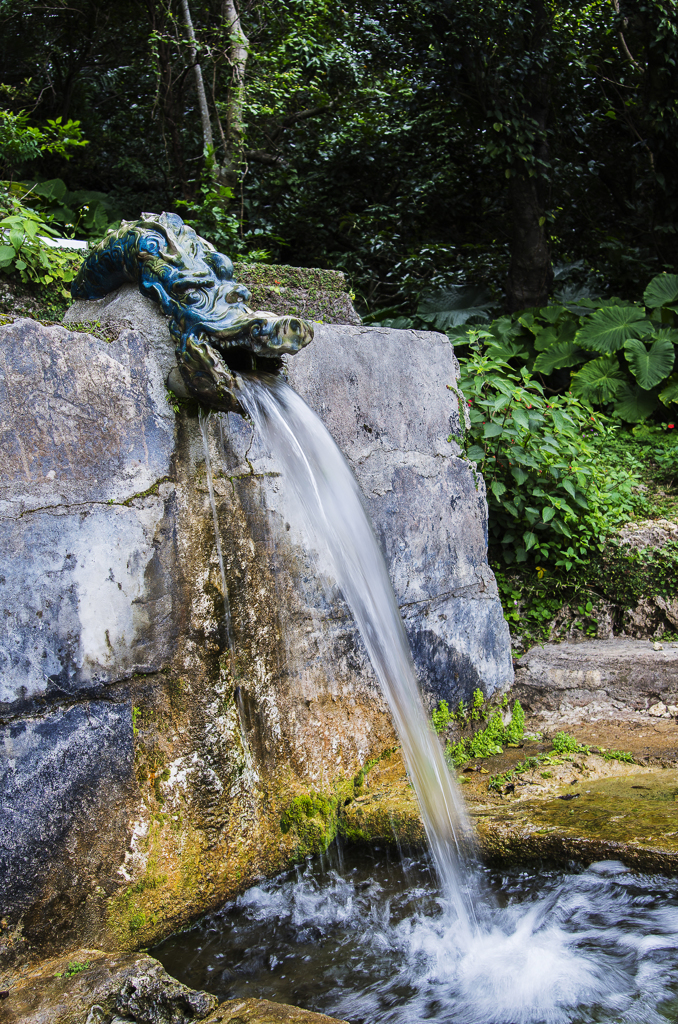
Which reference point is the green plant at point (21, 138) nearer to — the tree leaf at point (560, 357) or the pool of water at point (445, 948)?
the tree leaf at point (560, 357)

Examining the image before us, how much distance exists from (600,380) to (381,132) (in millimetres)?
4291

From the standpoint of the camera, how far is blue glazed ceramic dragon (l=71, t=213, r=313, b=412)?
2.02 m

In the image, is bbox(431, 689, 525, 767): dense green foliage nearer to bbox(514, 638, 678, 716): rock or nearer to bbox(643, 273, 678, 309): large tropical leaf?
bbox(514, 638, 678, 716): rock

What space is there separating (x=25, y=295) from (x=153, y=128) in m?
6.34

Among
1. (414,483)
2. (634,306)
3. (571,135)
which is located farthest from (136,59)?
(414,483)

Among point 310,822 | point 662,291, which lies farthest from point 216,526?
point 662,291

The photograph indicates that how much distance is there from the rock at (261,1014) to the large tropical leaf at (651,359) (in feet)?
16.3

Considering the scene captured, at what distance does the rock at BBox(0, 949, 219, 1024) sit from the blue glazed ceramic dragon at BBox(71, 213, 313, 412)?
141 centimetres

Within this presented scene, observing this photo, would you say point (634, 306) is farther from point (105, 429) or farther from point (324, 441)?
point (105, 429)

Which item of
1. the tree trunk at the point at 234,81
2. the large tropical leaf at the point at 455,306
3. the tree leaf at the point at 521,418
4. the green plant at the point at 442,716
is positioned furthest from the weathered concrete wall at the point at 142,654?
the tree trunk at the point at 234,81

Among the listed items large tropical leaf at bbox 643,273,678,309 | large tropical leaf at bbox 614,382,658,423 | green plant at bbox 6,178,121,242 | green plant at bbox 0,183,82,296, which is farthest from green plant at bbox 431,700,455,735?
green plant at bbox 6,178,121,242

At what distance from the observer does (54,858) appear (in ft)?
5.93

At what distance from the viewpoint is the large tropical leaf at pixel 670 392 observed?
17.6ft

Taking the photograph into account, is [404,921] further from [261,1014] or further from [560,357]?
[560,357]
